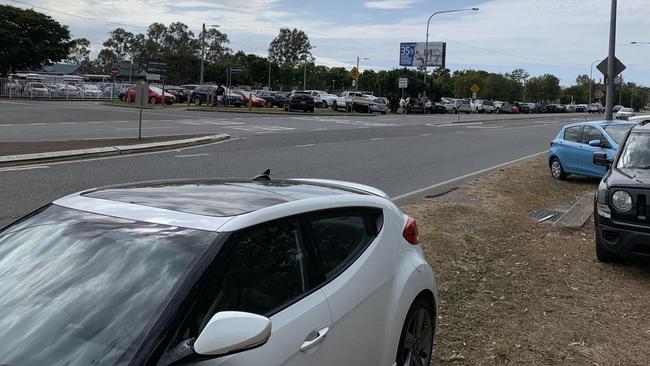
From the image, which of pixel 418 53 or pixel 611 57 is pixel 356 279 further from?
pixel 418 53

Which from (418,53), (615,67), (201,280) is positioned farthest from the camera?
(418,53)

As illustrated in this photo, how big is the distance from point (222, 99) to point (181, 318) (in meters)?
49.9

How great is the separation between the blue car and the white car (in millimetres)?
11093

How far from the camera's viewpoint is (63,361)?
201 cm

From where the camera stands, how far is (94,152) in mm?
15195

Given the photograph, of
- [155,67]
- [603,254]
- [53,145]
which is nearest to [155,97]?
[155,67]

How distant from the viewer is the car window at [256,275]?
90.7 inches

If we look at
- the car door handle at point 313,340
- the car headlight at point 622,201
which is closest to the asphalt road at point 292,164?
the car headlight at point 622,201

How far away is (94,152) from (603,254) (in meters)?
12.2

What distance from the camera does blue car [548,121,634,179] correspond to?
13078 mm

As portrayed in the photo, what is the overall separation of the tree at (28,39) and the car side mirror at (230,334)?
70402 mm

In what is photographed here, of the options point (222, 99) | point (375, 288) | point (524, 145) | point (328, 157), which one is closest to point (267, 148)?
point (328, 157)

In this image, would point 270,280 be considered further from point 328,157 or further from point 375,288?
point 328,157

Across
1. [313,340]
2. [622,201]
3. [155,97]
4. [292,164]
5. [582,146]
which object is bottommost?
[313,340]
